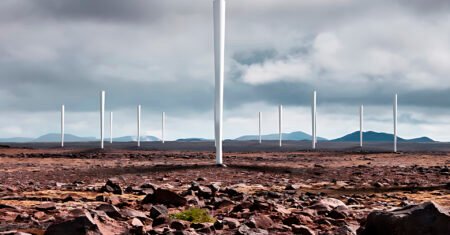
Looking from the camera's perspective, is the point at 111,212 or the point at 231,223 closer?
the point at 231,223

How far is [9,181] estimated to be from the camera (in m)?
29.5

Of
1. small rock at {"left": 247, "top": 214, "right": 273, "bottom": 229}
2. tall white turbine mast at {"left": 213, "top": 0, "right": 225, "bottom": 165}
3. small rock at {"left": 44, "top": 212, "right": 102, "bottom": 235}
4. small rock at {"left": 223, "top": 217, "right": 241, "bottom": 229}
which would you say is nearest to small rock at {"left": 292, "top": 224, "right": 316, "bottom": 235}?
small rock at {"left": 247, "top": 214, "right": 273, "bottom": 229}

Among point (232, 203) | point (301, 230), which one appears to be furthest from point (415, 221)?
point (232, 203)

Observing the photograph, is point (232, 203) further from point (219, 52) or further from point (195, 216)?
point (219, 52)

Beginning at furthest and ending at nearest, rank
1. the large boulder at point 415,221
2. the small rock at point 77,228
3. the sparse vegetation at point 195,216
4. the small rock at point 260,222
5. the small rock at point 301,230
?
the sparse vegetation at point 195,216 → the small rock at point 260,222 → the small rock at point 301,230 → the small rock at point 77,228 → the large boulder at point 415,221

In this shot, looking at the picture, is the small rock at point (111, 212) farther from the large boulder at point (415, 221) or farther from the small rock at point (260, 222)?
the large boulder at point (415, 221)

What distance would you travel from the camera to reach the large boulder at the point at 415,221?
1060 cm

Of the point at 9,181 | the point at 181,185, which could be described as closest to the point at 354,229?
the point at 181,185

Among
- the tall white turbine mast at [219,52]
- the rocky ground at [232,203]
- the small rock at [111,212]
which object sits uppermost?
the tall white turbine mast at [219,52]

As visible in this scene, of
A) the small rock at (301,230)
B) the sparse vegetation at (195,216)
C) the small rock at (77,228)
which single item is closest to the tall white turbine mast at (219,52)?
the sparse vegetation at (195,216)

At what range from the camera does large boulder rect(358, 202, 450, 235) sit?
34.8 ft

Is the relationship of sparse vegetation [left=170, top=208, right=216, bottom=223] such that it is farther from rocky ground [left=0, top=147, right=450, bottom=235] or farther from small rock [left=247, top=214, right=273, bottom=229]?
small rock [left=247, top=214, right=273, bottom=229]

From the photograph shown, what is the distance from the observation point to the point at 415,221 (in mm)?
10734

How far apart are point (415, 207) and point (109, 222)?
5704 millimetres
